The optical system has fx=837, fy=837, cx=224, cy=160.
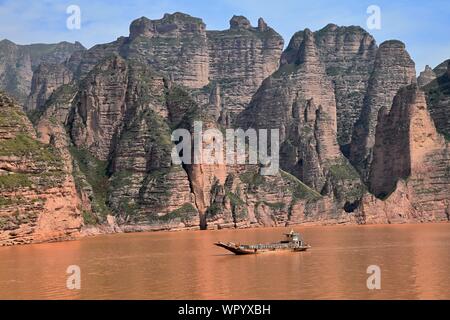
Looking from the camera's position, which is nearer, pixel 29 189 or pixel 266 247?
pixel 266 247

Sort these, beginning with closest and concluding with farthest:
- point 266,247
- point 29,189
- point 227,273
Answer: point 227,273 → point 266,247 → point 29,189

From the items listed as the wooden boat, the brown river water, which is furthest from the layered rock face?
the wooden boat

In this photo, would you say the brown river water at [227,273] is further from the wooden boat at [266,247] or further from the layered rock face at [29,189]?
the layered rock face at [29,189]

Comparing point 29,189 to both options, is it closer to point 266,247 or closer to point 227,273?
point 266,247

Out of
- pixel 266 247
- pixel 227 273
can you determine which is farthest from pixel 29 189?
pixel 227 273

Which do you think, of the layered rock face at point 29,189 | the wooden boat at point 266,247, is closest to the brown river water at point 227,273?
the wooden boat at point 266,247
